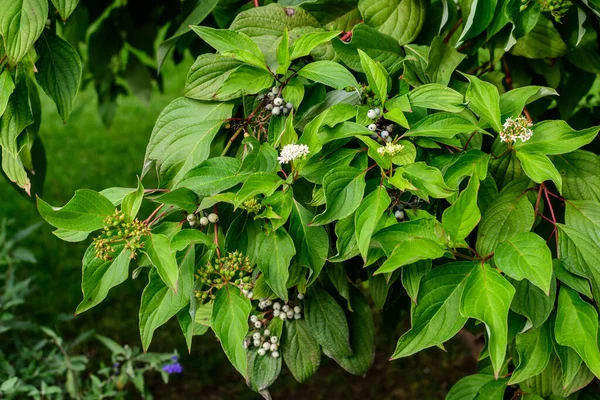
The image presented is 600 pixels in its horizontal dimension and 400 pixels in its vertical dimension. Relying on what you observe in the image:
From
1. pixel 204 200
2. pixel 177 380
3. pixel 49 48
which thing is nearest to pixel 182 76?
pixel 177 380

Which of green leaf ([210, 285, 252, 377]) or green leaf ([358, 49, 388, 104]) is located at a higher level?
green leaf ([358, 49, 388, 104])

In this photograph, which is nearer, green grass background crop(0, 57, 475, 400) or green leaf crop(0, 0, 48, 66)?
green leaf crop(0, 0, 48, 66)

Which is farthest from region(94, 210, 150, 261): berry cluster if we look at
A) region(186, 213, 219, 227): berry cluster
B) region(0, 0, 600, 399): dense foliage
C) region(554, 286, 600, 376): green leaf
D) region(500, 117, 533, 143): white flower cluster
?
region(554, 286, 600, 376): green leaf

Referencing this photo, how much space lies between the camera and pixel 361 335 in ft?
5.27

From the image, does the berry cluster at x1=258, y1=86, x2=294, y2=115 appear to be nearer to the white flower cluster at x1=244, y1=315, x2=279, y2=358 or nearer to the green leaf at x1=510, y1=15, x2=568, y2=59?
the white flower cluster at x1=244, y1=315, x2=279, y2=358

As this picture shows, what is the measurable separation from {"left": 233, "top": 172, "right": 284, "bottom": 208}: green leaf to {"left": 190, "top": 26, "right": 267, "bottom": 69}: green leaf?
9.8 inches

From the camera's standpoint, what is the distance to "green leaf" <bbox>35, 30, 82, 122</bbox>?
1557 mm

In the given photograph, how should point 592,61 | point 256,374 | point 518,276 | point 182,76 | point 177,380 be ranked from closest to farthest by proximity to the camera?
1. point 518,276
2. point 256,374
3. point 592,61
4. point 177,380
5. point 182,76

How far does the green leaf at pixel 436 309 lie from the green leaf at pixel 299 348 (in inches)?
16.8

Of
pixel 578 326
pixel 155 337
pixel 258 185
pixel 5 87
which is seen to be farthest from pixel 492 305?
pixel 155 337

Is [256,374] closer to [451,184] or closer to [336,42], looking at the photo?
[451,184]

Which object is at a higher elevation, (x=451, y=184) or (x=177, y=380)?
(x=451, y=184)

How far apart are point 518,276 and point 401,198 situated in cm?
28

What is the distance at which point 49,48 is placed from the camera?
159 cm
